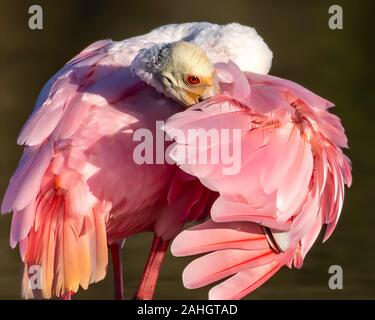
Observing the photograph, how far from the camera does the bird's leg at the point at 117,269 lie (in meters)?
6.20

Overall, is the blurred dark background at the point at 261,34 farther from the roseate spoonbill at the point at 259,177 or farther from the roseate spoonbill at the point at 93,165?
the roseate spoonbill at the point at 93,165

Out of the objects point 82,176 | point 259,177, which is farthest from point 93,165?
point 259,177

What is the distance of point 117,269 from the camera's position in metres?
6.24

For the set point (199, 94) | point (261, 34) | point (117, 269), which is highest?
point (199, 94)

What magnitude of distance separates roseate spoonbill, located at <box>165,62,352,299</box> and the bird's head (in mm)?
77

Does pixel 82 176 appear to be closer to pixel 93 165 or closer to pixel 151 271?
pixel 93 165

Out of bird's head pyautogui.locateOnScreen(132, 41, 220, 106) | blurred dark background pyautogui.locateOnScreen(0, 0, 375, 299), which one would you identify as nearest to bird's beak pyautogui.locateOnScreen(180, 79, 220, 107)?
bird's head pyautogui.locateOnScreen(132, 41, 220, 106)

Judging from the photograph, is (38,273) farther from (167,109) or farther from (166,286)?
(166,286)

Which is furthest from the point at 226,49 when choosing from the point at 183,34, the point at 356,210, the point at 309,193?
the point at 356,210

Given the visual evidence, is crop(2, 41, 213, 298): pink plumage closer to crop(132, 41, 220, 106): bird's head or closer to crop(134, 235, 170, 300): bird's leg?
crop(132, 41, 220, 106): bird's head

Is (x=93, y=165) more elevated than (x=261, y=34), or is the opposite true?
(x=93, y=165)

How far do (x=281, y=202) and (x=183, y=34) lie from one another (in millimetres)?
1005

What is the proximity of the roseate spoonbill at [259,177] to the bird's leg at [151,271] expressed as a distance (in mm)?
373

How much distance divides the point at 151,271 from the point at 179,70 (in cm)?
95
